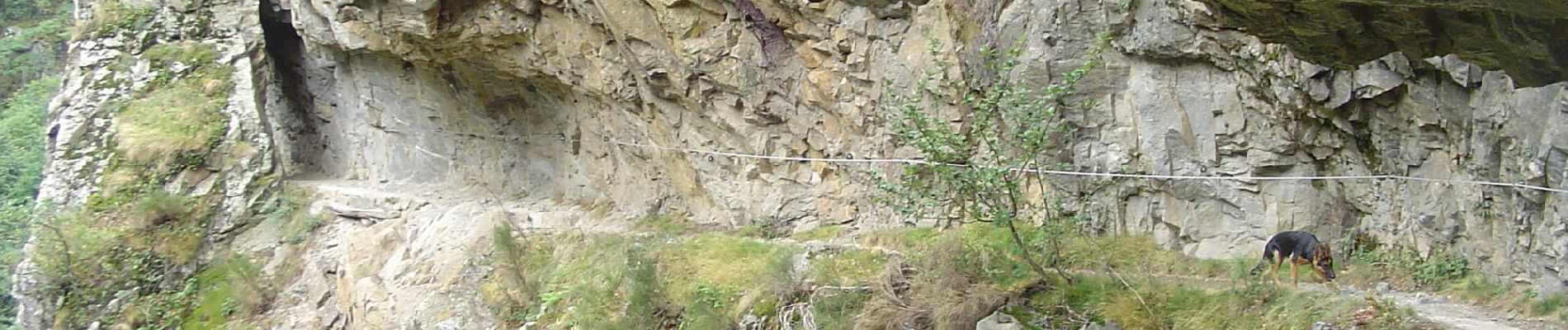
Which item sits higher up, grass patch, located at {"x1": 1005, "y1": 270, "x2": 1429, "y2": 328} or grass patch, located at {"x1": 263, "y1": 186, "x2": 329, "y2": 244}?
grass patch, located at {"x1": 1005, "y1": 270, "x2": 1429, "y2": 328}

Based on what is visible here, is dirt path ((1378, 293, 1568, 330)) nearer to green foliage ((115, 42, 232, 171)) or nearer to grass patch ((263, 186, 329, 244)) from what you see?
grass patch ((263, 186, 329, 244))

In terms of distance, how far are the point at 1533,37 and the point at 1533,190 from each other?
1.17 meters

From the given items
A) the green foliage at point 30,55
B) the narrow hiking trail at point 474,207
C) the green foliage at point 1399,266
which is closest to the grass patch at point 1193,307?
the narrow hiking trail at point 474,207

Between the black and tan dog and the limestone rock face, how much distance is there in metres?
0.90

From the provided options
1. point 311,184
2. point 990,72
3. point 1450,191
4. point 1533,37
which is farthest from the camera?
point 311,184

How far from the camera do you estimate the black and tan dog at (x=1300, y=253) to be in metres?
6.85

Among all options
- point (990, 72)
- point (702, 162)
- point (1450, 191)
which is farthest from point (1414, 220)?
point (702, 162)

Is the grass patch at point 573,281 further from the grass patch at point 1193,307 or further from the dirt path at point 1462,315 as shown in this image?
the dirt path at point 1462,315

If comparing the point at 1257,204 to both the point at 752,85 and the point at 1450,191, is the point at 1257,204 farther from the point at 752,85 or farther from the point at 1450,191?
the point at 752,85

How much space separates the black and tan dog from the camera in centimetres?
685

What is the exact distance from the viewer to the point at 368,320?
1233 cm

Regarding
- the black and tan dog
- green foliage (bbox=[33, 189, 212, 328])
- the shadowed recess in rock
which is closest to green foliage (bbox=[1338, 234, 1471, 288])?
the black and tan dog

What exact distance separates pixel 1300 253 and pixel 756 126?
6005 millimetres

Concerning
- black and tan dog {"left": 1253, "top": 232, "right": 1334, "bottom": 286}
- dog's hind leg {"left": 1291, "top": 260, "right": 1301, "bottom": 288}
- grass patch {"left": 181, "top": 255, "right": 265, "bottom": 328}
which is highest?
black and tan dog {"left": 1253, "top": 232, "right": 1334, "bottom": 286}
